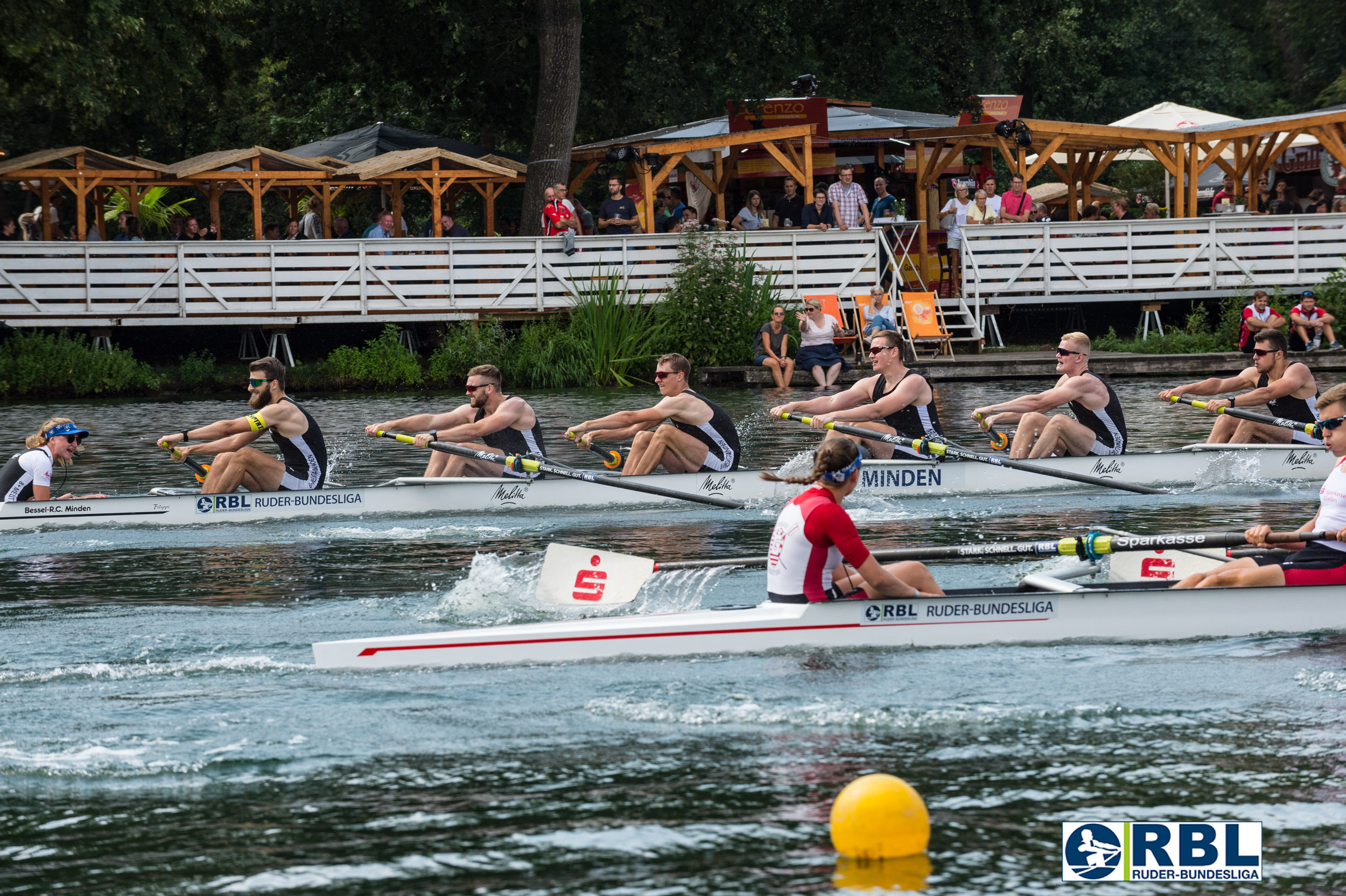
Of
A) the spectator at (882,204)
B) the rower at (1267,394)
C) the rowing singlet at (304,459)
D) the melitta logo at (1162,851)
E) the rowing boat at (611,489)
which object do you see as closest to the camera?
the melitta logo at (1162,851)

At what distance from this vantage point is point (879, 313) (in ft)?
83.6

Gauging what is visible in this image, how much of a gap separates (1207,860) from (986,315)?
2284 centimetres

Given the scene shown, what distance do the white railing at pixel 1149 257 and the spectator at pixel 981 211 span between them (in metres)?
0.60

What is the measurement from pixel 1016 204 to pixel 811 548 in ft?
69.2

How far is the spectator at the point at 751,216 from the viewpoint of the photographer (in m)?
27.5

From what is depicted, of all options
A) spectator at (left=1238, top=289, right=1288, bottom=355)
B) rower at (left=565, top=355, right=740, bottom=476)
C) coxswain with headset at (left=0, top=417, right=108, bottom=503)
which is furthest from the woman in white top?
coxswain with headset at (left=0, top=417, right=108, bottom=503)

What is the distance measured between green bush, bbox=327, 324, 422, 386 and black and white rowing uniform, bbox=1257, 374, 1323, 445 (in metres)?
14.9

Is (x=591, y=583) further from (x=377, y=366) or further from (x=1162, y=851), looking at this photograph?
(x=377, y=366)

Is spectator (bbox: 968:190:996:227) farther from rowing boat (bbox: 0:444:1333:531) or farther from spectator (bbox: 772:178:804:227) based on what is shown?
rowing boat (bbox: 0:444:1333:531)

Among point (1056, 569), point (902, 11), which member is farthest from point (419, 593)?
point (902, 11)

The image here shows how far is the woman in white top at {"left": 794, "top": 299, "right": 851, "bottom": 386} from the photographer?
81.6 feet

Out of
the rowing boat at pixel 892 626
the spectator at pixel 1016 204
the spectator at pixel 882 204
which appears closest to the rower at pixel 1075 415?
the rowing boat at pixel 892 626

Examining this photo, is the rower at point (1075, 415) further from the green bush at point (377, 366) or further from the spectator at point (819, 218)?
the green bush at point (377, 366)

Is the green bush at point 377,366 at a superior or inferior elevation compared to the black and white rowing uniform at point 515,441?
superior
